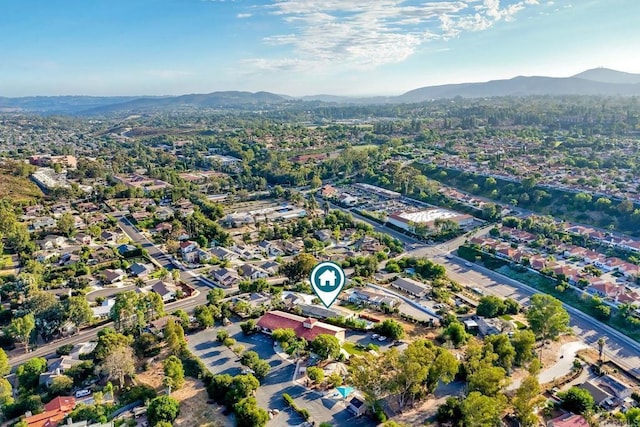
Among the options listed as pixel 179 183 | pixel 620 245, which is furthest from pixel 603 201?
pixel 179 183

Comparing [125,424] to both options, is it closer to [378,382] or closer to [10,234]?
[378,382]

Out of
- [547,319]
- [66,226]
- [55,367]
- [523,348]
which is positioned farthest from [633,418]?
[66,226]

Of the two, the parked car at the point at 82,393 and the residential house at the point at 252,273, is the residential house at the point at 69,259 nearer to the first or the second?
the residential house at the point at 252,273

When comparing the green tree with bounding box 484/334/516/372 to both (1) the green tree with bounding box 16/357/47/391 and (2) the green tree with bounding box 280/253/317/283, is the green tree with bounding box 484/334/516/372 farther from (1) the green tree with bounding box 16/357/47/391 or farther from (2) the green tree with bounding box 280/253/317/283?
(1) the green tree with bounding box 16/357/47/391

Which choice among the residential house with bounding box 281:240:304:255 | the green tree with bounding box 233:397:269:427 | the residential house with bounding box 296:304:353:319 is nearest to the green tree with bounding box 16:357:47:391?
the green tree with bounding box 233:397:269:427

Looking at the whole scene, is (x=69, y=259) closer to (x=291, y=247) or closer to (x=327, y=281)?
(x=291, y=247)

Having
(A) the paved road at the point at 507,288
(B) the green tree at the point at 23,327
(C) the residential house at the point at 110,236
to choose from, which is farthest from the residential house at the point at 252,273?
(C) the residential house at the point at 110,236
